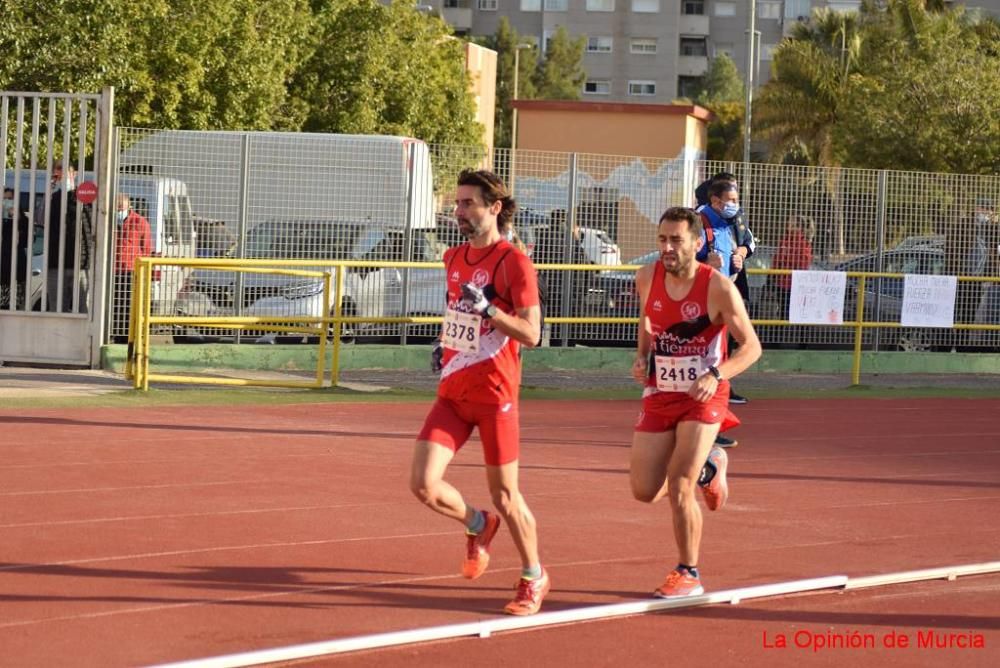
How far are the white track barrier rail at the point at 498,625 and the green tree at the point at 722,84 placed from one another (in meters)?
81.6

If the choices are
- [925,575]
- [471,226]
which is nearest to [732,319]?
[471,226]

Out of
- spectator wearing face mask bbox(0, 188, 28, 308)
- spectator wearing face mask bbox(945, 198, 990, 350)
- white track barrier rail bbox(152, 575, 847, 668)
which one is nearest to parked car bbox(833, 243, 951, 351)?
spectator wearing face mask bbox(945, 198, 990, 350)

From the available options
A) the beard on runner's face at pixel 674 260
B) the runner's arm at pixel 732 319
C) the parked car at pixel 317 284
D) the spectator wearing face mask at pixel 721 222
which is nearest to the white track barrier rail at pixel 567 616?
the runner's arm at pixel 732 319

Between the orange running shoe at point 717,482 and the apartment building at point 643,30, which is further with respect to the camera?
the apartment building at point 643,30

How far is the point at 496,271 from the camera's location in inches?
301

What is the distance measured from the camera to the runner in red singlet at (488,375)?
24.8ft

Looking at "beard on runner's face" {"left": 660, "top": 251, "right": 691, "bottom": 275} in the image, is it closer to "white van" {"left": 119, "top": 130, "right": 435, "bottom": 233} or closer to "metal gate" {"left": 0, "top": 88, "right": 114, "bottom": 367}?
"metal gate" {"left": 0, "top": 88, "right": 114, "bottom": 367}

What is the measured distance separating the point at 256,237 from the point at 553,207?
379 cm

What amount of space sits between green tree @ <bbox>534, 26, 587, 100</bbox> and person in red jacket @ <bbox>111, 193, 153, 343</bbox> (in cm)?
6951

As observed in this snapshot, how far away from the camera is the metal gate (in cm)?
1766

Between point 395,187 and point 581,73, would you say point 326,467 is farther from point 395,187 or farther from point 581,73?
point 581,73

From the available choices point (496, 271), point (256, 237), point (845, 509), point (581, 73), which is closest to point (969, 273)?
point (256, 237)

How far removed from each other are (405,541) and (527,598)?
6.43ft

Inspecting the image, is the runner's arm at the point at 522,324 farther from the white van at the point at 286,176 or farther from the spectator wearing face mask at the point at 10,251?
the white van at the point at 286,176
